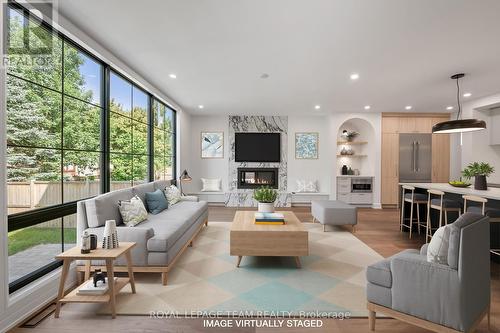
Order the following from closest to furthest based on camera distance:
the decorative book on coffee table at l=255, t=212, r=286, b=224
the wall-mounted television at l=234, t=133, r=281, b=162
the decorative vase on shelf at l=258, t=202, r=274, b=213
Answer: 1. the decorative book on coffee table at l=255, t=212, r=286, b=224
2. the decorative vase on shelf at l=258, t=202, r=274, b=213
3. the wall-mounted television at l=234, t=133, r=281, b=162

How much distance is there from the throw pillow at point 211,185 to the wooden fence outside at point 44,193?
4021mm

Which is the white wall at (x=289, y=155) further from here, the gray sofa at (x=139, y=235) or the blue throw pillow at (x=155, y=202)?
the gray sofa at (x=139, y=235)

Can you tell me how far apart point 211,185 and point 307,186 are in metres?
2.94

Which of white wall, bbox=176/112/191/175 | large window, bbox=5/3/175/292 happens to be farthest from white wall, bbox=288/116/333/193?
large window, bbox=5/3/175/292

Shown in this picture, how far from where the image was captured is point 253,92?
523 centimetres

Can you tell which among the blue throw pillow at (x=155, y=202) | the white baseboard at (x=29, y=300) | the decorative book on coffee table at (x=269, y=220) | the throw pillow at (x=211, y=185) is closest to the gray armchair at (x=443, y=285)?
the decorative book on coffee table at (x=269, y=220)

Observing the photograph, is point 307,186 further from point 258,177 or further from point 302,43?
point 302,43

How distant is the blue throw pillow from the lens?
3916mm

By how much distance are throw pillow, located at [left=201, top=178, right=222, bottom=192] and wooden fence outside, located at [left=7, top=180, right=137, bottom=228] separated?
4021 mm

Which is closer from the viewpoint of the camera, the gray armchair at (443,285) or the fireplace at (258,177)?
the gray armchair at (443,285)

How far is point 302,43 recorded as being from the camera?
10.00 ft

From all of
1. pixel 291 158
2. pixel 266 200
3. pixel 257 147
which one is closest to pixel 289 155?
pixel 291 158

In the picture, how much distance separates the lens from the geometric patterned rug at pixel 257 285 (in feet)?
7.32

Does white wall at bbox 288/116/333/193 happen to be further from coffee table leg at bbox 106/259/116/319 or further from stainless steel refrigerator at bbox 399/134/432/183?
coffee table leg at bbox 106/259/116/319
